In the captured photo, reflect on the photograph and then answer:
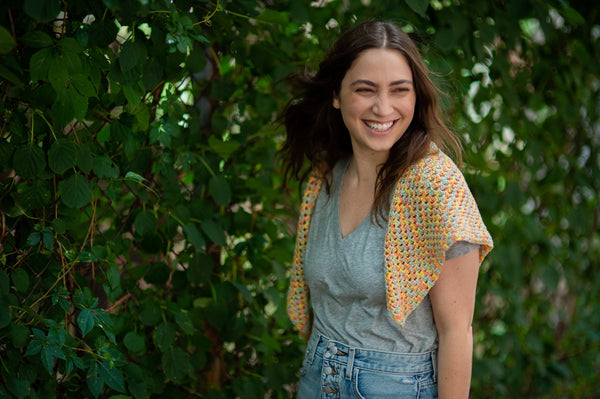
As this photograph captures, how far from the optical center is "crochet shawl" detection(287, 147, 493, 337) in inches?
51.6

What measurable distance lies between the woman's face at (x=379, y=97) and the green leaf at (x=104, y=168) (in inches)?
21.4

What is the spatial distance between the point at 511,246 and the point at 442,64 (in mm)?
950

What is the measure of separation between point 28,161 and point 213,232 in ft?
1.81

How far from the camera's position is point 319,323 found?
1567mm

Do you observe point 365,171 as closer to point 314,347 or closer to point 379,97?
point 379,97

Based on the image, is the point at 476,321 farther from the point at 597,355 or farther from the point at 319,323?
the point at 319,323

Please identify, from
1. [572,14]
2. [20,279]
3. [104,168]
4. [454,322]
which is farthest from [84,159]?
[572,14]

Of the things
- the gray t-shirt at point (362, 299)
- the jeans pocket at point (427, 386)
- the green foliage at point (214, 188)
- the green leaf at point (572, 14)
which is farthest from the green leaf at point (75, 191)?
the green leaf at point (572, 14)

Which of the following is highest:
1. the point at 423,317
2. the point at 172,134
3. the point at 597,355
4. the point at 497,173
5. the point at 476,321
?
the point at 172,134

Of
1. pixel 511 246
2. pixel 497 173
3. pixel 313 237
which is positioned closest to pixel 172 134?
pixel 313 237

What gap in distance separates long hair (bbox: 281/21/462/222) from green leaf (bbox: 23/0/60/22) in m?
0.67

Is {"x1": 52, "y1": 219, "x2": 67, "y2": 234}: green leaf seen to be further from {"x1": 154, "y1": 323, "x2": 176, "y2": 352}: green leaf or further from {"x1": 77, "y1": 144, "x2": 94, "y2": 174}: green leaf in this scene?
{"x1": 154, "y1": 323, "x2": 176, "y2": 352}: green leaf

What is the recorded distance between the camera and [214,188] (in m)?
1.69

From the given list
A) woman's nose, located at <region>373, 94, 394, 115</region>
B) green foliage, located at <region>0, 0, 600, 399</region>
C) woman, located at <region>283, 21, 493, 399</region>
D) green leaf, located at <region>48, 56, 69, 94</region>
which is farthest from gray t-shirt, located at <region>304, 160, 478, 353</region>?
green leaf, located at <region>48, 56, 69, 94</region>
